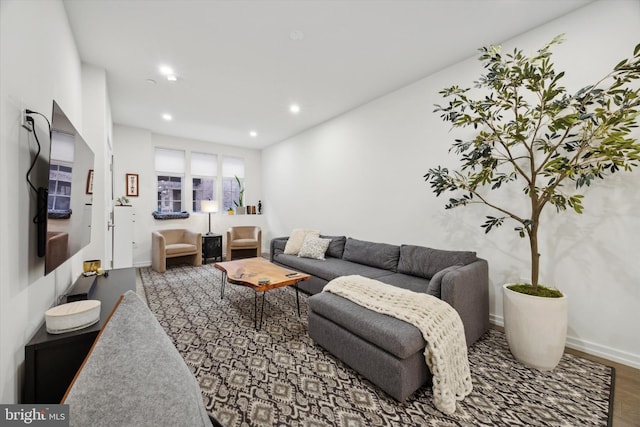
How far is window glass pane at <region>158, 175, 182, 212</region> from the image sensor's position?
18.5 ft

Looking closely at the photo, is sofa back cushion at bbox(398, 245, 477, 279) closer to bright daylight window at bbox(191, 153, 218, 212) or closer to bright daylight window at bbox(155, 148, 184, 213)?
Answer: bright daylight window at bbox(191, 153, 218, 212)

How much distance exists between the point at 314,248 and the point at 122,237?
10.4ft

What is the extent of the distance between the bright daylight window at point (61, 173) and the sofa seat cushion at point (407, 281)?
2.69 meters

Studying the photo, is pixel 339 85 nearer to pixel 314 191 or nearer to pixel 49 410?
pixel 314 191

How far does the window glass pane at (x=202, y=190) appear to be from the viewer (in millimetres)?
6043

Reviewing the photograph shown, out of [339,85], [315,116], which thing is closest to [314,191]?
[315,116]

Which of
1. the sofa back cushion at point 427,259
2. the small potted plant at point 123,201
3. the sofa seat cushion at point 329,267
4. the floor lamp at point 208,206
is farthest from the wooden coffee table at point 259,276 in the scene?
the small potted plant at point 123,201

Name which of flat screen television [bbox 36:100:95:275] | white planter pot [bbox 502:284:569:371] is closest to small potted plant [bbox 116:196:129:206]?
flat screen television [bbox 36:100:95:275]

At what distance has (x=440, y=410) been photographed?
157 cm

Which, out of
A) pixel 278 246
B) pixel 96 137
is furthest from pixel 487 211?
pixel 96 137

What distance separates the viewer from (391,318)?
71.1 inches

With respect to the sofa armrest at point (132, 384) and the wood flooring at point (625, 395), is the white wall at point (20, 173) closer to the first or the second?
the sofa armrest at point (132, 384)

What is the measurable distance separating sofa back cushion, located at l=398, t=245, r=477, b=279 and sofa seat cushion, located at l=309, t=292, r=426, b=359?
1198mm

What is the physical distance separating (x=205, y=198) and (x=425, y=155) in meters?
5.10
